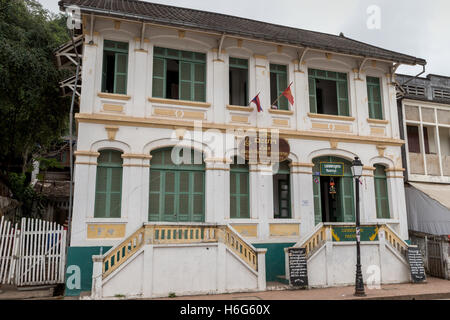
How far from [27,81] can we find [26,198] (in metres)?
5.80

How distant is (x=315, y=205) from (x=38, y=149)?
57.3ft

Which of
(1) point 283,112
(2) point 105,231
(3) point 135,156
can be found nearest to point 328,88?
(1) point 283,112

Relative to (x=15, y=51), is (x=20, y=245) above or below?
below

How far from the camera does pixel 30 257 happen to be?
A: 11.1 meters

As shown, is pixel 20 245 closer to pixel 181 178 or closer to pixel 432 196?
pixel 181 178

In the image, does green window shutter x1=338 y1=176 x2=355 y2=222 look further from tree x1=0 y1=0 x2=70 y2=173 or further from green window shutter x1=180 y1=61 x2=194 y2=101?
tree x1=0 y1=0 x2=70 y2=173

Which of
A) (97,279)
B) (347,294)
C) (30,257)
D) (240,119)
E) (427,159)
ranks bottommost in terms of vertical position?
(347,294)

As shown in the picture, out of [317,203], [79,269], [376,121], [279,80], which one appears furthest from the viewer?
[376,121]

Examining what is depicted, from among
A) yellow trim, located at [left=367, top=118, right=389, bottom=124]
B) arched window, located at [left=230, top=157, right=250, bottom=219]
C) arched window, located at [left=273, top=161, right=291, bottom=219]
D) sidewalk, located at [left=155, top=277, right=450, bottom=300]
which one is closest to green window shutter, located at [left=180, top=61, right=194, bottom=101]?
arched window, located at [left=230, top=157, right=250, bottom=219]

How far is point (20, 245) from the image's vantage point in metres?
11.2

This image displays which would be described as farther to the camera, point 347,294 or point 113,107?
point 113,107

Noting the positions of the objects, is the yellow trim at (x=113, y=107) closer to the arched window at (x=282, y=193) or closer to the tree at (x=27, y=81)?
the tree at (x=27, y=81)

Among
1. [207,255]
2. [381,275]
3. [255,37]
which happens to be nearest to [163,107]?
[255,37]

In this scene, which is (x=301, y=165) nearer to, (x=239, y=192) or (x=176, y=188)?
(x=239, y=192)
